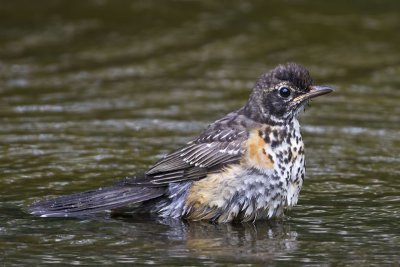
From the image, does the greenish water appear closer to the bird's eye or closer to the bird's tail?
the bird's tail

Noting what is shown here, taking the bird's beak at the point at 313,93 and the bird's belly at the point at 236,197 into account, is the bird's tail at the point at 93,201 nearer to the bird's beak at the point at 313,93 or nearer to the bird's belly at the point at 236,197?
the bird's belly at the point at 236,197

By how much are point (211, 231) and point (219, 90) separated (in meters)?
5.41

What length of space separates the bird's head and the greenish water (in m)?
0.93

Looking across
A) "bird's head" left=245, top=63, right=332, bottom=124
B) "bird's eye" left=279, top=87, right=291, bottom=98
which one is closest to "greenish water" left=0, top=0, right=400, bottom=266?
"bird's head" left=245, top=63, right=332, bottom=124

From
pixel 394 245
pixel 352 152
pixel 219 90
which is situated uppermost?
pixel 219 90

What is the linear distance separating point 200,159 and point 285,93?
1033 millimetres

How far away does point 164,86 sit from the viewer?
15336 millimetres

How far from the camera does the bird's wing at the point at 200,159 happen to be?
33.2 ft

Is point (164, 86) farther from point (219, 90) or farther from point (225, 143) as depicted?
point (225, 143)

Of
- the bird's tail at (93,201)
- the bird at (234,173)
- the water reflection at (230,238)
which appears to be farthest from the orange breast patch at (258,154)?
the bird's tail at (93,201)

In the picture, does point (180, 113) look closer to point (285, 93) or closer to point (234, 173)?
point (285, 93)

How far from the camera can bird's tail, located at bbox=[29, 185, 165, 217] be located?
10000mm

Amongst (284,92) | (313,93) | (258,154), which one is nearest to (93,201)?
(258,154)

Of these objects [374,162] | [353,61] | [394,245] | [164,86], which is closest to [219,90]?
[164,86]
